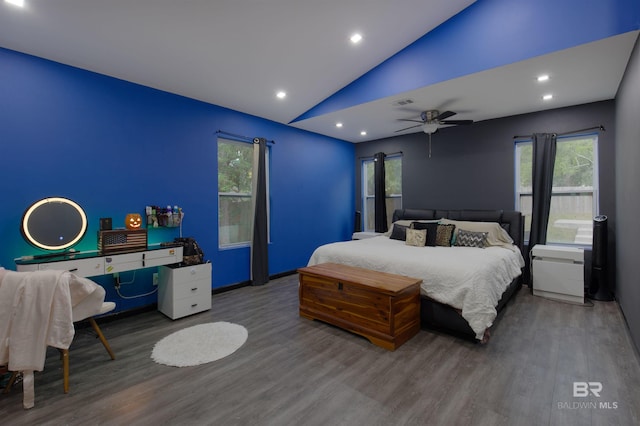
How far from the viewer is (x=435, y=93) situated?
3590 mm

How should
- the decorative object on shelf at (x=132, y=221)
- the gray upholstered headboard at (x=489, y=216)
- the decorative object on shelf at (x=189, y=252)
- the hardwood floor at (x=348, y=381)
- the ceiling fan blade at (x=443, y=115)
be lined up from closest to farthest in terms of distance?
the hardwood floor at (x=348, y=381), the decorative object on shelf at (x=132, y=221), the decorative object on shelf at (x=189, y=252), the ceiling fan blade at (x=443, y=115), the gray upholstered headboard at (x=489, y=216)

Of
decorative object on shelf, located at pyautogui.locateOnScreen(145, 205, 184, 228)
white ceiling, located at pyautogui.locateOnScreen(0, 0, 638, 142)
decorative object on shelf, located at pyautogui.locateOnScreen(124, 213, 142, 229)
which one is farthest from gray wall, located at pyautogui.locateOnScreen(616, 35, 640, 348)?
decorative object on shelf, located at pyautogui.locateOnScreen(124, 213, 142, 229)

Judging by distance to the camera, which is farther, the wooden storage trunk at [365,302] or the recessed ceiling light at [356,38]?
the recessed ceiling light at [356,38]

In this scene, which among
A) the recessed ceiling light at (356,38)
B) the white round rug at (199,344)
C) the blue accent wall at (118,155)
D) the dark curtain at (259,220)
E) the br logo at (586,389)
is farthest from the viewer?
the dark curtain at (259,220)

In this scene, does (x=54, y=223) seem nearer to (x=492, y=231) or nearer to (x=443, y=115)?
(x=443, y=115)

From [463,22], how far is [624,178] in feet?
7.65

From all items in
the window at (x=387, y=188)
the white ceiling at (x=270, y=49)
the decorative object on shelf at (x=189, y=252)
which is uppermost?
the white ceiling at (x=270, y=49)

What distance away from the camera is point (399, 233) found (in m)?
4.86

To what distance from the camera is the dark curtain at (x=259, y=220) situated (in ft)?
15.4

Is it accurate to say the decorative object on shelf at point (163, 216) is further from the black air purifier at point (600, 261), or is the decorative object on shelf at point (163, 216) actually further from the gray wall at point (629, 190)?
the black air purifier at point (600, 261)

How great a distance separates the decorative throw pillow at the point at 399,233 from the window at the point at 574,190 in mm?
1831

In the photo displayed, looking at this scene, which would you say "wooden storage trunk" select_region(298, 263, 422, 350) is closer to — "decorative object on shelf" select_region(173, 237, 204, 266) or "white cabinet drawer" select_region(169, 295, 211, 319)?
"white cabinet drawer" select_region(169, 295, 211, 319)

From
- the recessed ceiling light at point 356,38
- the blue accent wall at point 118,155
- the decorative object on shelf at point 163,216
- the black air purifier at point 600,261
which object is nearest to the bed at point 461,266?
the black air purifier at point 600,261

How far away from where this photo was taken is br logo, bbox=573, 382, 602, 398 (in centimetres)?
197
